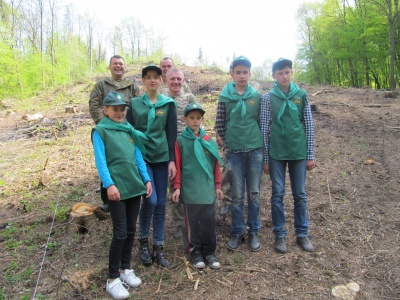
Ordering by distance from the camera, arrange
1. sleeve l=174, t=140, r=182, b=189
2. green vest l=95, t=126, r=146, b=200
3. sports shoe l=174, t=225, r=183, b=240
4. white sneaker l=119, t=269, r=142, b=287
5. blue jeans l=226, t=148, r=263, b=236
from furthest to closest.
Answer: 1. sports shoe l=174, t=225, r=183, b=240
2. blue jeans l=226, t=148, r=263, b=236
3. sleeve l=174, t=140, r=182, b=189
4. white sneaker l=119, t=269, r=142, b=287
5. green vest l=95, t=126, r=146, b=200

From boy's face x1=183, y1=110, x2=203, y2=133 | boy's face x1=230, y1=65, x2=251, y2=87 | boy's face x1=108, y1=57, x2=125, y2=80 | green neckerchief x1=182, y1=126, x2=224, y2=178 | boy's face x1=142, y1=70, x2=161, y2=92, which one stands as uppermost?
boy's face x1=108, y1=57, x2=125, y2=80

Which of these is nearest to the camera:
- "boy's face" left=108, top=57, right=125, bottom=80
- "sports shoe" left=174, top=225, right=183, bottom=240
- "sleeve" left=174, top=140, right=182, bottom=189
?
"sleeve" left=174, top=140, right=182, bottom=189

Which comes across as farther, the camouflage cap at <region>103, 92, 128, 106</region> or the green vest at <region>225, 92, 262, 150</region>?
the green vest at <region>225, 92, 262, 150</region>

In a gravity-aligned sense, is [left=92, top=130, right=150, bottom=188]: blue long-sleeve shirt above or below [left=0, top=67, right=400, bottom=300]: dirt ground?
above

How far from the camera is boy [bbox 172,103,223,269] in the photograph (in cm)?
320

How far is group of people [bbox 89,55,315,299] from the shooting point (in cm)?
280

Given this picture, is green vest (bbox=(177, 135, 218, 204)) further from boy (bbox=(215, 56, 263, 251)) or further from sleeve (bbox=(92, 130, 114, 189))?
sleeve (bbox=(92, 130, 114, 189))

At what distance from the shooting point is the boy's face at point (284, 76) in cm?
346

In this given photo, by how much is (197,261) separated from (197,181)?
93cm

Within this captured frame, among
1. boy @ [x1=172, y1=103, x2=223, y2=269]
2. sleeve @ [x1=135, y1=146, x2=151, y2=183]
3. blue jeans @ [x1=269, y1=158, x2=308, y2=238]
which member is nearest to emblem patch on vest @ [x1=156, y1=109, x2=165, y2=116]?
boy @ [x1=172, y1=103, x2=223, y2=269]

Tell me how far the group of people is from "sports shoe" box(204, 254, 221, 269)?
0.04 feet

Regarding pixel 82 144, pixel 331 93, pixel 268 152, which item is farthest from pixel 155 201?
pixel 331 93

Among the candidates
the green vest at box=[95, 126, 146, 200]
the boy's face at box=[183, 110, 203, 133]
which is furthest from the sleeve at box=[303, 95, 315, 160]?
the green vest at box=[95, 126, 146, 200]

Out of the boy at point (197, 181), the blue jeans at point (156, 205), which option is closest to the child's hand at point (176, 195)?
the boy at point (197, 181)
